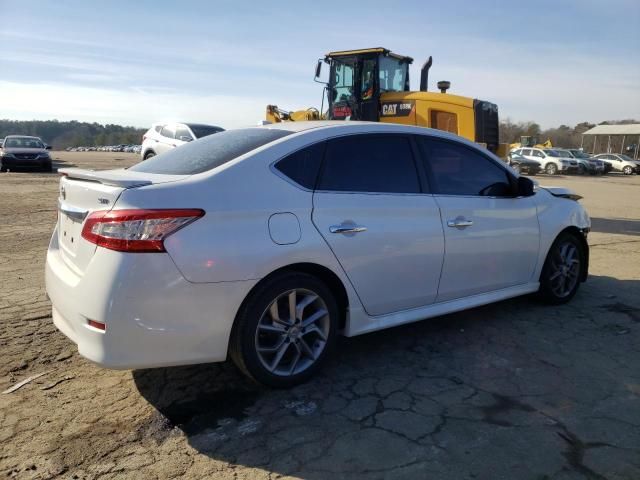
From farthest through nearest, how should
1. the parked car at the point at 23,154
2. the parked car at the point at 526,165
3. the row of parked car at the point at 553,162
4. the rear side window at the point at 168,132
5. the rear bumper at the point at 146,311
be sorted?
the row of parked car at the point at 553,162 → the parked car at the point at 526,165 → the parked car at the point at 23,154 → the rear side window at the point at 168,132 → the rear bumper at the point at 146,311

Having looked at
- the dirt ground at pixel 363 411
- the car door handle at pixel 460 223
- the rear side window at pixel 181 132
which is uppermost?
the rear side window at pixel 181 132

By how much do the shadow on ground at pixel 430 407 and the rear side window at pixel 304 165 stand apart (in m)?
1.30

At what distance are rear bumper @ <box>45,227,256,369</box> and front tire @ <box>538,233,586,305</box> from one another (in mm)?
3167

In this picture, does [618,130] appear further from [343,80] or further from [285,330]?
[285,330]

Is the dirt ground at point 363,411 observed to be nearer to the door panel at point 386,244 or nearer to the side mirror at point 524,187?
the door panel at point 386,244

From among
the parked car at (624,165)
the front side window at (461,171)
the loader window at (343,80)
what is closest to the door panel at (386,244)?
the front side window at (461,171)

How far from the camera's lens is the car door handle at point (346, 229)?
131 inches

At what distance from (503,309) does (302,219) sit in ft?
8.78

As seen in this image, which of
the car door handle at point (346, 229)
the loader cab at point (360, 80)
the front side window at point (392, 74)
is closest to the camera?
the car door handle at point (346, 229)

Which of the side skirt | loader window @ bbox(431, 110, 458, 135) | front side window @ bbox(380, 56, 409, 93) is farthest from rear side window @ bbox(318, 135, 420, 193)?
front side window @ bbox(380, 56, 409, 93)

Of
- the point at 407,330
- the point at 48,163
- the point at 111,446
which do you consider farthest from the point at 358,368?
the point at 48,163

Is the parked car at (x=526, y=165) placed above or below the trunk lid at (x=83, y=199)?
above

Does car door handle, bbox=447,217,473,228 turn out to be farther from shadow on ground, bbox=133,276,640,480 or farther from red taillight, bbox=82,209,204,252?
red taillight, bbox=82,209,204,252

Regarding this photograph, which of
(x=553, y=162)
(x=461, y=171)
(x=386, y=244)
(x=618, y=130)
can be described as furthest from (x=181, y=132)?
(x=618, y=130)
